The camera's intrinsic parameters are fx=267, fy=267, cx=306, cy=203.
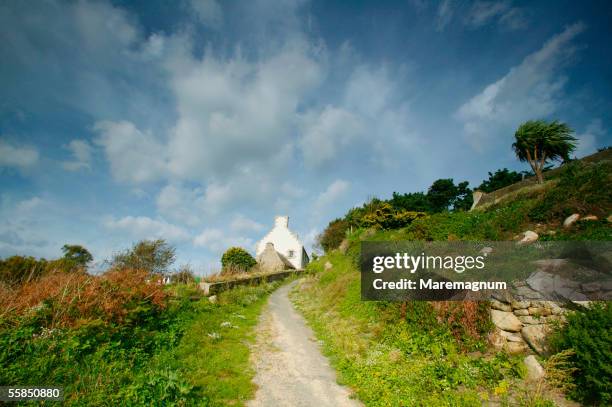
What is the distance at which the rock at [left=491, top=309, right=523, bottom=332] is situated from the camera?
21.5ft

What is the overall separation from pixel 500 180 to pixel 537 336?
5116cm

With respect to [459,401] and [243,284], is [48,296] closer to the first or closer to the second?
[459,401]

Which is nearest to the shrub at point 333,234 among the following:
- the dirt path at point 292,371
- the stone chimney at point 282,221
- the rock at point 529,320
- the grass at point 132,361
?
the stone chimney at point 282,221

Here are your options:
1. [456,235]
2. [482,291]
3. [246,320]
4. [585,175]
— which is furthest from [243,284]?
[585,175]

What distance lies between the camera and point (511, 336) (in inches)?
258

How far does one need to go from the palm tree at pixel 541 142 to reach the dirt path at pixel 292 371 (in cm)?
2094

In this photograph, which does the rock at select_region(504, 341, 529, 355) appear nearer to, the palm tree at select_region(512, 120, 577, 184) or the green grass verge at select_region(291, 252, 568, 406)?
the green grass verge at select_region(291, 252, 568, 406)

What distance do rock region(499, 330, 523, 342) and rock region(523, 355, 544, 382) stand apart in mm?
920

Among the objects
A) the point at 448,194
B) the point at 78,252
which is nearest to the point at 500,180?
the point at 448,194

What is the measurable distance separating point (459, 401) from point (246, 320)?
9.59m

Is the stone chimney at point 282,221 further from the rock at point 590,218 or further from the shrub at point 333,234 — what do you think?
the rock at point 590,218

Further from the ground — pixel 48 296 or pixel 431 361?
pixel 48 296

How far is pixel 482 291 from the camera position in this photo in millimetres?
7664

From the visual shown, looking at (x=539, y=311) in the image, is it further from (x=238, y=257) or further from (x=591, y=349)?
(x=238, y=257)
